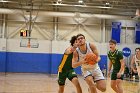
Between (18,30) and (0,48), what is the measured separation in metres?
2.53

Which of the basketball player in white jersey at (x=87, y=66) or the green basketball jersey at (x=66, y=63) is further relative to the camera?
the green basketball jersey at (x=66, y=63)

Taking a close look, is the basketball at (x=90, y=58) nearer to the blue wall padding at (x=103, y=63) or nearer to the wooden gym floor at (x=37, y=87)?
the wooden gym floor at (x=37, y=87)

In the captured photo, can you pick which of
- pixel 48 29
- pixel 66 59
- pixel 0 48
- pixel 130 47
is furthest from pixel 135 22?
pixel 66 59

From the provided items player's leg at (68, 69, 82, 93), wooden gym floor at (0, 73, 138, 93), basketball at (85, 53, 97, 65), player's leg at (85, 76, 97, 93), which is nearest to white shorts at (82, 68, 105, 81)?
player's leg at (85, 76, 97, 93)

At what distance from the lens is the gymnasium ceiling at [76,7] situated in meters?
26.9

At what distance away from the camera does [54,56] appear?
2797 cm

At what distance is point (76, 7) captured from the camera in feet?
96.4

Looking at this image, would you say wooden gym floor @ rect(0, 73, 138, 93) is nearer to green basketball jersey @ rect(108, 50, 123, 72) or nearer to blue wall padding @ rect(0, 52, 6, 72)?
green basketball jersey @ rect(108, 50, 123, 72)

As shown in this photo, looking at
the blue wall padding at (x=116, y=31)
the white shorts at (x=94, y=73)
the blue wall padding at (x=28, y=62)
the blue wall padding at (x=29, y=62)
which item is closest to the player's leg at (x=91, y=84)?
the white shorts at (x=94, y=73)

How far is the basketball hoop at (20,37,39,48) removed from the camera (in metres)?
27.1

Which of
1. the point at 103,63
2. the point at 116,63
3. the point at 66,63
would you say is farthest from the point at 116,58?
the point at 103,63

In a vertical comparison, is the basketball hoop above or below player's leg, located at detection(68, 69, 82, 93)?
above

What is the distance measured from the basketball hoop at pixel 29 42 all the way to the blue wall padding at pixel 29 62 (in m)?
0.86

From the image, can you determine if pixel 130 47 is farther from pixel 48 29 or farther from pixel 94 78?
pixel 94 78
